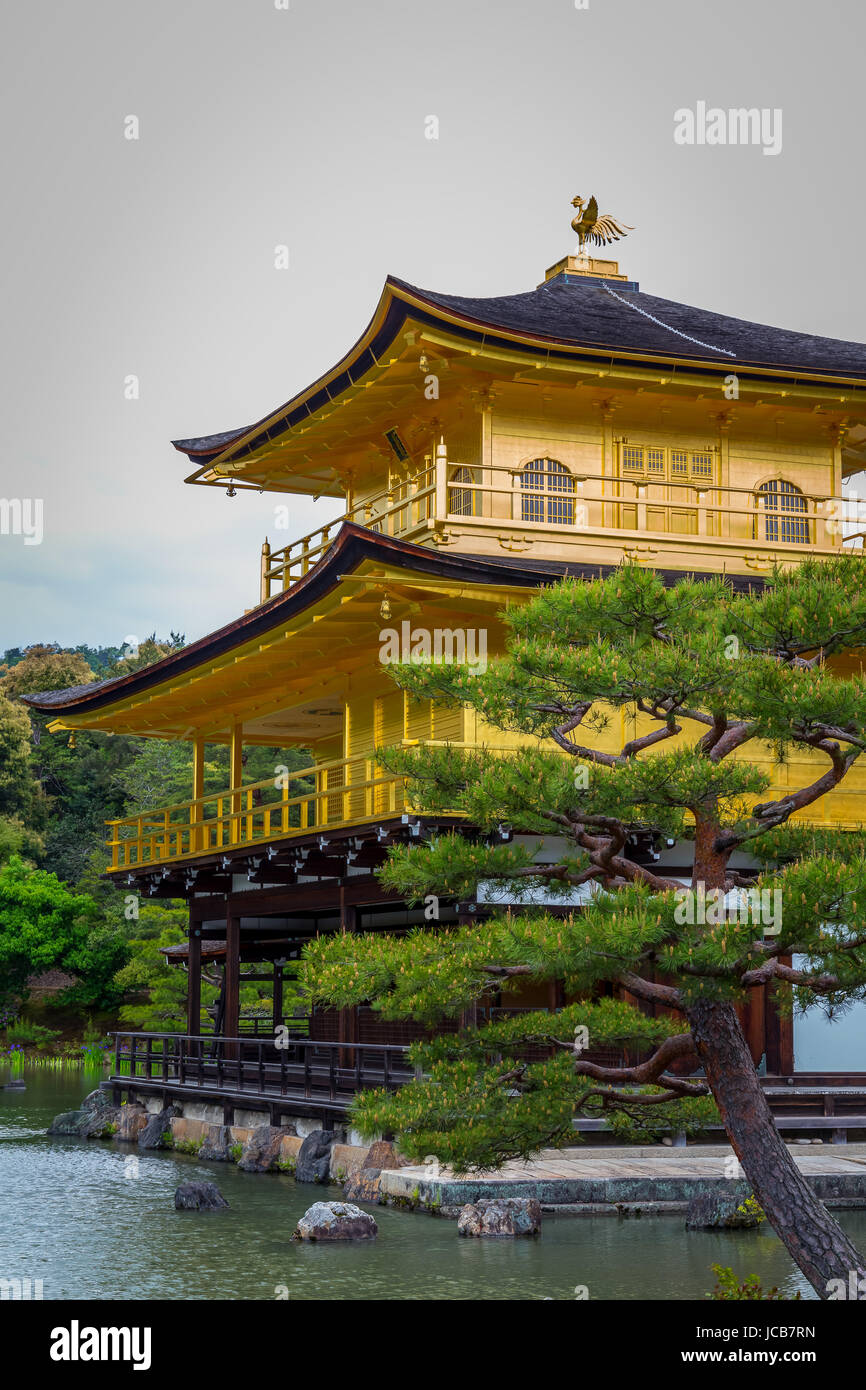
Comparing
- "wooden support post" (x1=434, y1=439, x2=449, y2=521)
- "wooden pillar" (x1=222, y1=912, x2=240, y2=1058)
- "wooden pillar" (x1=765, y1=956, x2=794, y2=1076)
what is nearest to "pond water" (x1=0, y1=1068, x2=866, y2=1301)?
"wooden pillar" (x1=765, y1=956, x2=794, y2=1076)

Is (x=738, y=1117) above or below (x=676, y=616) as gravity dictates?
below

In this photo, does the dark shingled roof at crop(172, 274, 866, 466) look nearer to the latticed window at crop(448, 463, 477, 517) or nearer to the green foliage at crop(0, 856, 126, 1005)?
the latticed window at crop(448, 463, 477, 517)

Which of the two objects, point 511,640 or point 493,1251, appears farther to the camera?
point 493,1251

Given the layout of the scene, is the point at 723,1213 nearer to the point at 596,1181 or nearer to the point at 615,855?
the point at 596,1181

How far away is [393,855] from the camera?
1220cm

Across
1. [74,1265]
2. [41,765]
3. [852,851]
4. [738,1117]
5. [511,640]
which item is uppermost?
[41,765]

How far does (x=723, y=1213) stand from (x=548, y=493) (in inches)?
424

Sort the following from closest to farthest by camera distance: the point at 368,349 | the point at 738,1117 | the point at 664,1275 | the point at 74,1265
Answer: the point at 738,1117 < the point at 664,1275 < the point at 74,1265 < the point at 368,349

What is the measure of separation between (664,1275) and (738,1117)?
376 cm

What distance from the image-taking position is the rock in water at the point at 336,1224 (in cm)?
1589

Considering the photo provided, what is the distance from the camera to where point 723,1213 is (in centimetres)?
1623

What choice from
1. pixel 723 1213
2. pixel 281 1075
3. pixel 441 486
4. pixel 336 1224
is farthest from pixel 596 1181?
pixel 441 486
